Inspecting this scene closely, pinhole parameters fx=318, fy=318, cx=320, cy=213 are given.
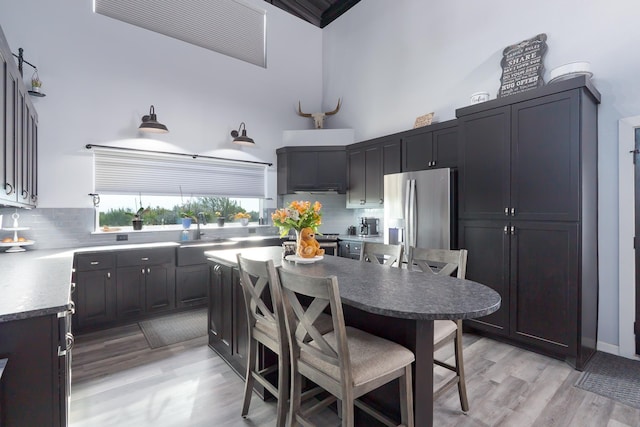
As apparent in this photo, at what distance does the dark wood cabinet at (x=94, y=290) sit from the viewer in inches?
133

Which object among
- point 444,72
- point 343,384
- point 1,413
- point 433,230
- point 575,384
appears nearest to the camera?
point 1,413

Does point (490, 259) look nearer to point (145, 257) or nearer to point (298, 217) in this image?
point (298, 217)

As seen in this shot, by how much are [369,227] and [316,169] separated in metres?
1.33

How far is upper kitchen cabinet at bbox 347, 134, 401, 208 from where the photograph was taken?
454 centimetres

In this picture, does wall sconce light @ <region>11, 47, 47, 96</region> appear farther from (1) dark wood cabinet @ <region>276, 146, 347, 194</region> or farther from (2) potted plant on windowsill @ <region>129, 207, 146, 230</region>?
(1) dark wood cabinet @ <region>276, 146, 347, 194</region>

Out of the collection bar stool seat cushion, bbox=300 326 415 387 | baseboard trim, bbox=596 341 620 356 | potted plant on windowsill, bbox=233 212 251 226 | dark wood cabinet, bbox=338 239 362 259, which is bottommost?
baseboard trim, bbox=596 341 620 356

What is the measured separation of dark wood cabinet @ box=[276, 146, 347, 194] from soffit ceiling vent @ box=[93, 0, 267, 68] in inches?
70.9

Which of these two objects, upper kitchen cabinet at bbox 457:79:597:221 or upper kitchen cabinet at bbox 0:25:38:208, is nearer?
upper kitchen cabinet at bbox 0:25:38:208

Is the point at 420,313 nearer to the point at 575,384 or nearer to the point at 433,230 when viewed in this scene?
the point at 575,384

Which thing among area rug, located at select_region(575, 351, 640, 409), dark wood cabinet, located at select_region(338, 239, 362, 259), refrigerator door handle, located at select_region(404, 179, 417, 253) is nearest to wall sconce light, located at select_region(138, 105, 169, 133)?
dark wood cabinet, located at select_region(338, 239, 362, 259)

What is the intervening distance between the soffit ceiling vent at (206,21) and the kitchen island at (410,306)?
4542 millimetres

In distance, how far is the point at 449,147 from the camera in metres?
3.79

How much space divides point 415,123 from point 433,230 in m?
1.76

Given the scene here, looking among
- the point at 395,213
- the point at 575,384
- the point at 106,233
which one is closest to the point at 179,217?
the point at 106,233
